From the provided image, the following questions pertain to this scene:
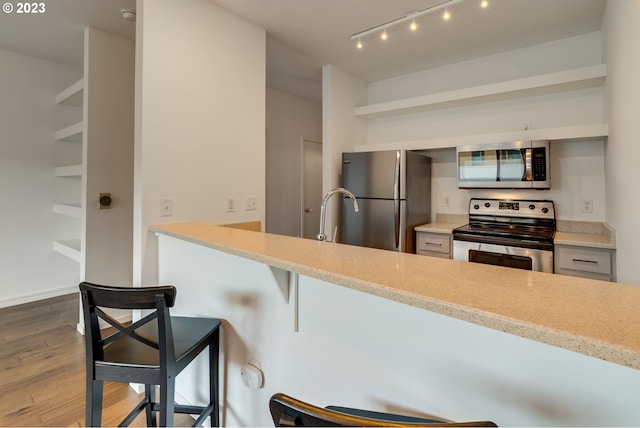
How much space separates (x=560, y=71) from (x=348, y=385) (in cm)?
321

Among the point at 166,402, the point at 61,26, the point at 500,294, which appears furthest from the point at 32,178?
the point at 500,294

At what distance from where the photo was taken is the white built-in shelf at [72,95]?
3123mm

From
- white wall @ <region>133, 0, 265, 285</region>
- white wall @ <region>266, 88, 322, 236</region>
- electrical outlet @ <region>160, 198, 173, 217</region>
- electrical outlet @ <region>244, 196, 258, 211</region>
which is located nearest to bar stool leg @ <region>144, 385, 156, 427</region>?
white wall @ <region>133, 0, 265, 285</region>

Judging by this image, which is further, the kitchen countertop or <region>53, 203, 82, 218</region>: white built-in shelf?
<region>53, 203, 82, 218</region>: white built-in shelf

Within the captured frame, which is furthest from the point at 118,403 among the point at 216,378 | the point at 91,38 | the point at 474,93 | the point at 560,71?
the point at 560,71

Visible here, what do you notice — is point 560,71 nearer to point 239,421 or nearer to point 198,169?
point 198,169

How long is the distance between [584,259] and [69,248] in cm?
461

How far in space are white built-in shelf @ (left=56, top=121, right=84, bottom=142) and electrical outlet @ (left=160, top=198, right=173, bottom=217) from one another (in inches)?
68.4

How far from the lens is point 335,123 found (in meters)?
3.45

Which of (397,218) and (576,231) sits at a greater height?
(397,218)

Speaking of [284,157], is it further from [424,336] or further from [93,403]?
[424,336]

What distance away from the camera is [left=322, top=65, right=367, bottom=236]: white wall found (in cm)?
340

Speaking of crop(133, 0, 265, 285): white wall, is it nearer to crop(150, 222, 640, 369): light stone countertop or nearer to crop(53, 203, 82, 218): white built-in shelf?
crop(150, 222, 640, 369): light stone countertop

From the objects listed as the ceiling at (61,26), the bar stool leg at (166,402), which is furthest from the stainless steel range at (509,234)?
the ceiling at (61,26)
